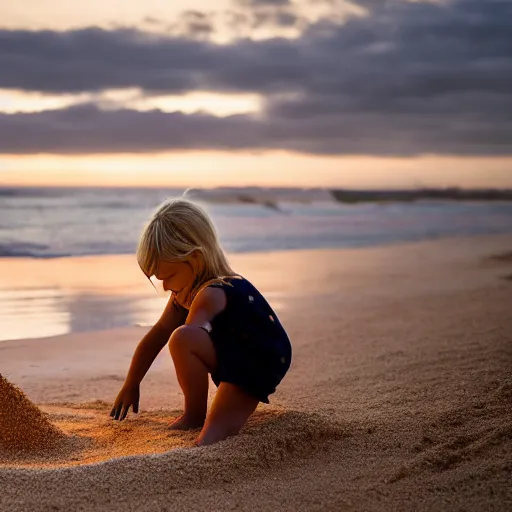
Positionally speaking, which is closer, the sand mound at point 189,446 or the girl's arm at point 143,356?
the sand mound at point 189,446

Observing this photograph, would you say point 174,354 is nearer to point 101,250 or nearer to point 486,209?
point 101,250

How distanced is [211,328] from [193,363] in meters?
0.17

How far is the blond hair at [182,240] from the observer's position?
130 inches

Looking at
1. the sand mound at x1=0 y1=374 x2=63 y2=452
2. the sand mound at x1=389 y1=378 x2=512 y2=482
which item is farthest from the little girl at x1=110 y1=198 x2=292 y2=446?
the sand mound at x1=389 y1=378 x2=512 y2=482

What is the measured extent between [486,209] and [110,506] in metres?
30.1

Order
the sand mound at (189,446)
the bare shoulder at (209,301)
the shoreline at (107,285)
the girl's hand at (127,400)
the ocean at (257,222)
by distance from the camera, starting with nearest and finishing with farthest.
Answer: the sand mound at (189,446), the bare shoulder at (209,301), the girl's hand at (127,400), the shoreline at (107,285), the ocean at (257,222)

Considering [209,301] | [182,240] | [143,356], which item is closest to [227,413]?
[209,301]

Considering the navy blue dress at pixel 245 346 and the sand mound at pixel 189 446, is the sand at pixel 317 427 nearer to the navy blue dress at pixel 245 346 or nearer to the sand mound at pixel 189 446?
the sand mound at pixel 189 446

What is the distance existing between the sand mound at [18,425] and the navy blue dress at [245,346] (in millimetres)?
796

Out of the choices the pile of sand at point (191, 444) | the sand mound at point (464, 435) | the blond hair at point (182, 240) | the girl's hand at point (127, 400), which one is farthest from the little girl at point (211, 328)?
the sand mound at point (464, 435)

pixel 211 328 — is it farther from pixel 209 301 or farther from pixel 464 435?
pixel 464 435

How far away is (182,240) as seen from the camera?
3.32 metres

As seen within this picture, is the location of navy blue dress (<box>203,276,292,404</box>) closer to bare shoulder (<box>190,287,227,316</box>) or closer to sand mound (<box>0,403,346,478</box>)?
bare shoulder (<box>190,287,227,316</box>)

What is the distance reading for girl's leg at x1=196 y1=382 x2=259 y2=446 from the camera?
3.10 metres
